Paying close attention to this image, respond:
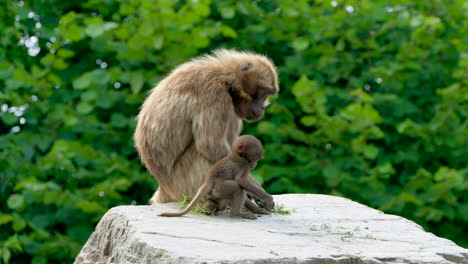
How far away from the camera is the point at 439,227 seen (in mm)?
10117

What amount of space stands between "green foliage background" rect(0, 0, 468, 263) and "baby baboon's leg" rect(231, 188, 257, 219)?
3064 millimetres

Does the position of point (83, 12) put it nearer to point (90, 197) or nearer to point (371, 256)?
point (90, 197)

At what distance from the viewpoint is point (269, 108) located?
31.9 ft

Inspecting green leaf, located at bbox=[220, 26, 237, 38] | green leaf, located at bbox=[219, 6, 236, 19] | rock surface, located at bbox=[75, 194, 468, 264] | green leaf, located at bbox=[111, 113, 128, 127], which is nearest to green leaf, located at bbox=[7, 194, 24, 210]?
green leaf, located at bbox=[111, 113, 128, 127]

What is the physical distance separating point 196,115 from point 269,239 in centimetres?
147

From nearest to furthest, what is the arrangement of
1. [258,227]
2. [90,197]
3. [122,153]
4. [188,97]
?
[258,227]
[188,97]
[90,197]
[122,153]

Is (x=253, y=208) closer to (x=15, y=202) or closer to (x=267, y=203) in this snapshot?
(x=267, y=203)

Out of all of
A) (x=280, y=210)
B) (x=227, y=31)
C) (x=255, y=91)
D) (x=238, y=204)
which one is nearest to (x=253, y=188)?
(x=238, y=204)

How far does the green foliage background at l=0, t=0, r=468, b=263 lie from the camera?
30.4 feet

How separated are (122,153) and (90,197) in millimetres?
847

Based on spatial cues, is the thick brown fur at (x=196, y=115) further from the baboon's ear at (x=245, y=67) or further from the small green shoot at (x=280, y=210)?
the small green shoot at (x=280, y=210)

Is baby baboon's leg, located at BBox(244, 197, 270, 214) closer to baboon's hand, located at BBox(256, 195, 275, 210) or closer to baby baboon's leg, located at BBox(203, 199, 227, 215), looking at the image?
baboon's hand, located at BBox(256, 195, 275, 210)

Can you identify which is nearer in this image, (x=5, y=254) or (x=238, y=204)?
(x=238, y=204)

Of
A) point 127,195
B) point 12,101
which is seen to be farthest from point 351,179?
point 12,101
